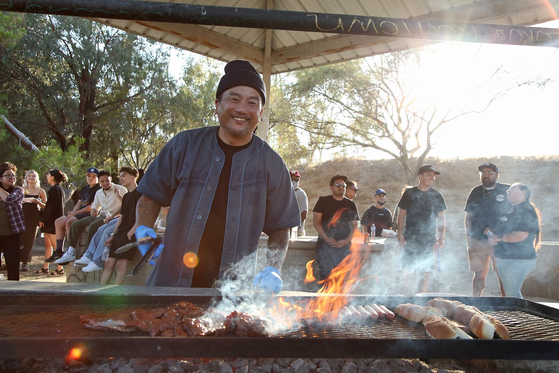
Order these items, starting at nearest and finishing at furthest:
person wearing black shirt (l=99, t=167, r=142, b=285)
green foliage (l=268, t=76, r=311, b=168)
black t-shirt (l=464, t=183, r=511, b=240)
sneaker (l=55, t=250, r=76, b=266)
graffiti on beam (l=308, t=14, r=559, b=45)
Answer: graffiti on beam (l=308, t=14, r=559, b=45) → black t-shirt (l=464, t=183, r=511, b=240) → person wearing black shirt (l=99, t=167, r=142, b=285) → sneaker (l=55, t=250, r=76, b=266) → green foliage (l=268, t=76, r=311, b=168)

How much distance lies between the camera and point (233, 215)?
8.92 feet

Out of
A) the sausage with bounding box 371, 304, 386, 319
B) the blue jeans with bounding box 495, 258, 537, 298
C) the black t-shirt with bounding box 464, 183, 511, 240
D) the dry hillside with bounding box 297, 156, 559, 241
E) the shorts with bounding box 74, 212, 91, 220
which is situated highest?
the dry hillside with bounding box 297, 156, 559, 241

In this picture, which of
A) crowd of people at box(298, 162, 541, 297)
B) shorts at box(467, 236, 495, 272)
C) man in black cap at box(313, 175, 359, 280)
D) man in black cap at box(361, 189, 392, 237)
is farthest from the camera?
man in black cap at box(361, 189, 392, 237)

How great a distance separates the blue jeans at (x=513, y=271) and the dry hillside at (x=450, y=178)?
13468mm

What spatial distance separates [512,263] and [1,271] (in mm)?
9144

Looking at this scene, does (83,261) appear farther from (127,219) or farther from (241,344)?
(241,344)

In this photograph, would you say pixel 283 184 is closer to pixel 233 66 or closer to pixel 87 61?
pixel 233 66

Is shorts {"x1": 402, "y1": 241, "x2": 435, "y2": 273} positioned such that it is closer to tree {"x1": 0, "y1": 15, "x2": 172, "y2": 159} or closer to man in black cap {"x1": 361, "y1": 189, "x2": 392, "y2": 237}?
man in black cap {"x1": 361, "y1": 189, "x2": 392, "y2": 237}

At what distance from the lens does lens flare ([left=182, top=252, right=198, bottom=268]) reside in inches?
107

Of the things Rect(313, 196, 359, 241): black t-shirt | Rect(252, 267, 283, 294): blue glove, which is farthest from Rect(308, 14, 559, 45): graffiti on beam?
Rect(313, 196, 359, 241): black t-shirt

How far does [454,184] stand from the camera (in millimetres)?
23125

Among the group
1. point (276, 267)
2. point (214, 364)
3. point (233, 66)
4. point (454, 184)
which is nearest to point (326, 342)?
point (214, 364)

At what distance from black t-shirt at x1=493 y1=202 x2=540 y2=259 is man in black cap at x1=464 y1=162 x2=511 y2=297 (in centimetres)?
21

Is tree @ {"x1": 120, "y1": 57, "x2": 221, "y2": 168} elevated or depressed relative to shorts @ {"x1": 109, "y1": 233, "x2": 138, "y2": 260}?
elevated
